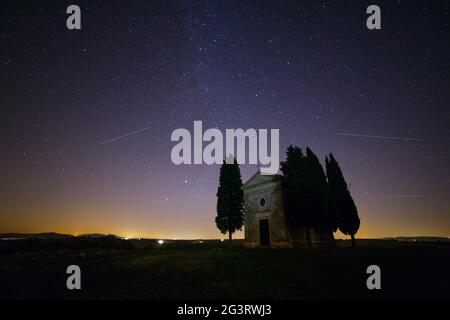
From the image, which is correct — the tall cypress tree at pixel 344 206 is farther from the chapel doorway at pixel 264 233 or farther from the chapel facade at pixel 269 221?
the chapel doorway at pixel 264 233

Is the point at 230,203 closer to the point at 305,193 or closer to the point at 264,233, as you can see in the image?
the point at 264,233

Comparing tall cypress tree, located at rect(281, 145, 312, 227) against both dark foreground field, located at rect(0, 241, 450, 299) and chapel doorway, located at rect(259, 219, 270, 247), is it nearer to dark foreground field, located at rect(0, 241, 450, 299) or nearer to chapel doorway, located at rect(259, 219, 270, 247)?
chapel doorway, located at rect(259, 219, 270, 247)

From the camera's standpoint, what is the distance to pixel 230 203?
114 feet

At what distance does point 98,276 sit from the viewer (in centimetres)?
1066

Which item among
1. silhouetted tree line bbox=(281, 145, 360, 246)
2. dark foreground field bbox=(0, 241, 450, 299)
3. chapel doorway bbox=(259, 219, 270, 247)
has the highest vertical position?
silhouetted tree line bbox=(281, 145, 360, 246)

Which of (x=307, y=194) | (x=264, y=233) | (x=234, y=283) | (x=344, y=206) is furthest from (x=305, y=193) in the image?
(x=234, y=283)

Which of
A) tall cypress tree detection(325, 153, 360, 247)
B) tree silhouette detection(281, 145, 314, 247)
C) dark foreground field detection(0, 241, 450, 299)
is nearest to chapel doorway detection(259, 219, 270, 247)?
tree silhouette detection(281, 145, 314, 247)

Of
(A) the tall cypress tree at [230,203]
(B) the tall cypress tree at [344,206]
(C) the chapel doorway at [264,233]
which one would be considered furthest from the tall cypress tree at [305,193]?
(A) the tall cypress tree at [230,203]

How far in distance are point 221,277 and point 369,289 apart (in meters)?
4.84

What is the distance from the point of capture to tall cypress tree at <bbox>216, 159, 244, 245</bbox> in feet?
113

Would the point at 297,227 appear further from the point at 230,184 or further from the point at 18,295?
the point at 18,295

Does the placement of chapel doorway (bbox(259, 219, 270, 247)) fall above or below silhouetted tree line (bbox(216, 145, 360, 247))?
below

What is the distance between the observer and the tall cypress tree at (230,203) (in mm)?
34469
